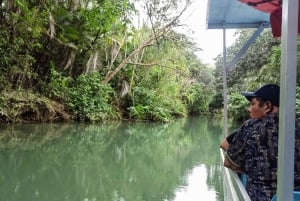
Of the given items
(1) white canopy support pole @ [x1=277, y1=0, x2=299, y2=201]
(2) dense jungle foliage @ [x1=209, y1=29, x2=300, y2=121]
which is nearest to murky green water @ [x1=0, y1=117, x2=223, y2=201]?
(1) white canopy support pole @ [x1=277, y1=0, x2=299, y2=201]

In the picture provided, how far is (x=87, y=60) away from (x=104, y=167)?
9574 millimetres

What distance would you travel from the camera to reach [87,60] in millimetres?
15961

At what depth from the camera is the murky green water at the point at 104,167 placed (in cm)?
508

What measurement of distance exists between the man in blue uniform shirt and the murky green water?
3023 millimetres

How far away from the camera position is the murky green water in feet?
16.7

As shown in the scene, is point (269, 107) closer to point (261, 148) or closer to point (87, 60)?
point (261, 148)

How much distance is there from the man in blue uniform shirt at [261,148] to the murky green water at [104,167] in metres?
3.02

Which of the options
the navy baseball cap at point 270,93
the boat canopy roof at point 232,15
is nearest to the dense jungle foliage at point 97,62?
the boat canopy roof at point 232,15

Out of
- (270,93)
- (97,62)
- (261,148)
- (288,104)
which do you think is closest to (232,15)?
(270,93)

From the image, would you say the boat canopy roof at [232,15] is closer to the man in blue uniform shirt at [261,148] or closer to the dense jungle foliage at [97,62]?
the man in blue uniform shirt at [261,148]

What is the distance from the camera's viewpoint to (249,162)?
1881 millimetres

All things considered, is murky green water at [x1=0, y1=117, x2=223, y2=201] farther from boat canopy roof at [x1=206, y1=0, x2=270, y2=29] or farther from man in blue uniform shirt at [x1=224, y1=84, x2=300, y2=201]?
man in blue uniform shirt at [x1=224, y1=84, x2=300, y2=201]

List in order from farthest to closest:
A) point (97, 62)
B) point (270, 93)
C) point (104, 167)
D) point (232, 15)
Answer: point (97, 62) → point (104, 167) → point (232, 15) → point (270, 93)

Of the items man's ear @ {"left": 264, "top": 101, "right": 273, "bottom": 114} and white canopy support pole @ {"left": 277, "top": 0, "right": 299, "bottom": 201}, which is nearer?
white canopy support pole @ {"left": 277, "top": 0, "right": 299, "bottom": 201}
